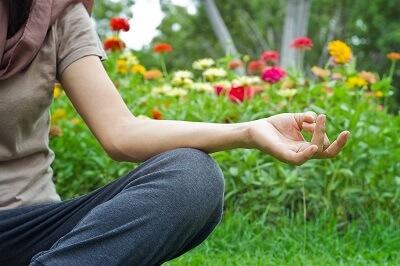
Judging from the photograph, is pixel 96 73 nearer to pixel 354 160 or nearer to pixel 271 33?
pixel 354 160

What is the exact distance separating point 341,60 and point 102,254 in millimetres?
2294

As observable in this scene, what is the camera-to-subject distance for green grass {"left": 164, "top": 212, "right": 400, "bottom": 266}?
249 cm

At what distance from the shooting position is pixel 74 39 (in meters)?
1.64

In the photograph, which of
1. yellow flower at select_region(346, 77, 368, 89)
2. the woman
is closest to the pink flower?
yellow flower at select_region(346, 77, 368, 89)

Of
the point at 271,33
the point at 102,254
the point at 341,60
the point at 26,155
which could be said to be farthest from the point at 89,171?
the point at 271,33

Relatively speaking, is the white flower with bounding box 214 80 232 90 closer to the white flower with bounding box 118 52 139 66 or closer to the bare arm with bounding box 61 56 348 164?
the white flower with bounding box 118 52 139 66

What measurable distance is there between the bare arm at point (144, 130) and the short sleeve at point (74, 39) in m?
0.02

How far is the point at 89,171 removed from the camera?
314 centimetres

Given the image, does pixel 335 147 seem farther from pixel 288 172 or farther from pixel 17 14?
pixel 288 172

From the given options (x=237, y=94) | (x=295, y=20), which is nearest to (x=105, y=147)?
(x=237, y=94)

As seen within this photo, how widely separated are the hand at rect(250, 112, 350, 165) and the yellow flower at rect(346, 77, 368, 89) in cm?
187

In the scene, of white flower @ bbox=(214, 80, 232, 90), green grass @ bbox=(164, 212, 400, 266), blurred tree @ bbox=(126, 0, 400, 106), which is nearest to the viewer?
green grass @ bbox=(164, 212, 400, 266)

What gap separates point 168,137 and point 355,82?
1895mm

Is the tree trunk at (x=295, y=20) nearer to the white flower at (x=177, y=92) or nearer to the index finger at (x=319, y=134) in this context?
the white flower at (x=177, y=92)
